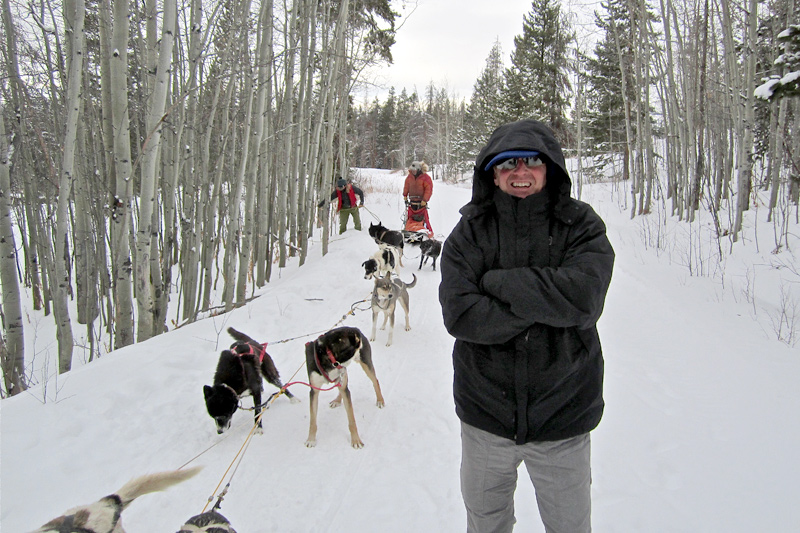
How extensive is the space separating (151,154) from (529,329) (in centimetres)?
512

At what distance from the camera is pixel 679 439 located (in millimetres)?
3396

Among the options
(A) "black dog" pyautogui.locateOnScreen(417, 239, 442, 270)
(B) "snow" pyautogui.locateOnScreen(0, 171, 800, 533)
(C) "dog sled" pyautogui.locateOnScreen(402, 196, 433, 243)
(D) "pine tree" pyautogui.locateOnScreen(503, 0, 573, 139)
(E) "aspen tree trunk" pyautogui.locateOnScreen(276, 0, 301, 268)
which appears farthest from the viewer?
(D) "pine tree" pyautogui.locateOnScreen(503, 0, 573, 139)

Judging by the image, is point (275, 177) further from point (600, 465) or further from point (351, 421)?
point (600, 465)

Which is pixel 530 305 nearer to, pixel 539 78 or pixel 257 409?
pixel 257 409

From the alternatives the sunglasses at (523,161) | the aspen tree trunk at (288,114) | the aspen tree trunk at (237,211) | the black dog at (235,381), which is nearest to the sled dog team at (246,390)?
the black dog at (235,381)

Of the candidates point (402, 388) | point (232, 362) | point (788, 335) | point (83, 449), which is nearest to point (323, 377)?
point (232, 362)

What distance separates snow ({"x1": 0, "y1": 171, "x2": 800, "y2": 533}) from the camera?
279 centimetres

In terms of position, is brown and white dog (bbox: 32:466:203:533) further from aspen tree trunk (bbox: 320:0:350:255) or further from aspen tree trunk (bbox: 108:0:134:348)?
aspen tree trunk (bbox: 320:0:350:255)

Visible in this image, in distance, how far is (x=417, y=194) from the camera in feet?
38.6

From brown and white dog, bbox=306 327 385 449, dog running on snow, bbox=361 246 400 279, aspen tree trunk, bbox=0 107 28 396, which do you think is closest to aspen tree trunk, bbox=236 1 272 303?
dog running on snow, bbox=361 246 400 279

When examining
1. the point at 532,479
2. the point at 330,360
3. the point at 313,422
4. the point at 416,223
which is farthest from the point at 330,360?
the point at 416,223

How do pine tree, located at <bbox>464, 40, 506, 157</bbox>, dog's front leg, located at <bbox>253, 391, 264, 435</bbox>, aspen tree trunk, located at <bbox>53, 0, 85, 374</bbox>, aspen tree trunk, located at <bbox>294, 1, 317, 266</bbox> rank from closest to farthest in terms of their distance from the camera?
dog's front leg, located at <bbox>253, 391, 264, 435</bbox>
aspen tree trunk, located at <bbox>53, 0, 85, 374</bbox>
aspen tree trunk, located at <bbox>294, 1, 317, 266</bbox>
pine tree, located at <bbox>464, 40, 506, 157</bbox>

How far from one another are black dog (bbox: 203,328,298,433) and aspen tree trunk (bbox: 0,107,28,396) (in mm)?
3540

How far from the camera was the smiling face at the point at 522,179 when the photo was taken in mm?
1712
